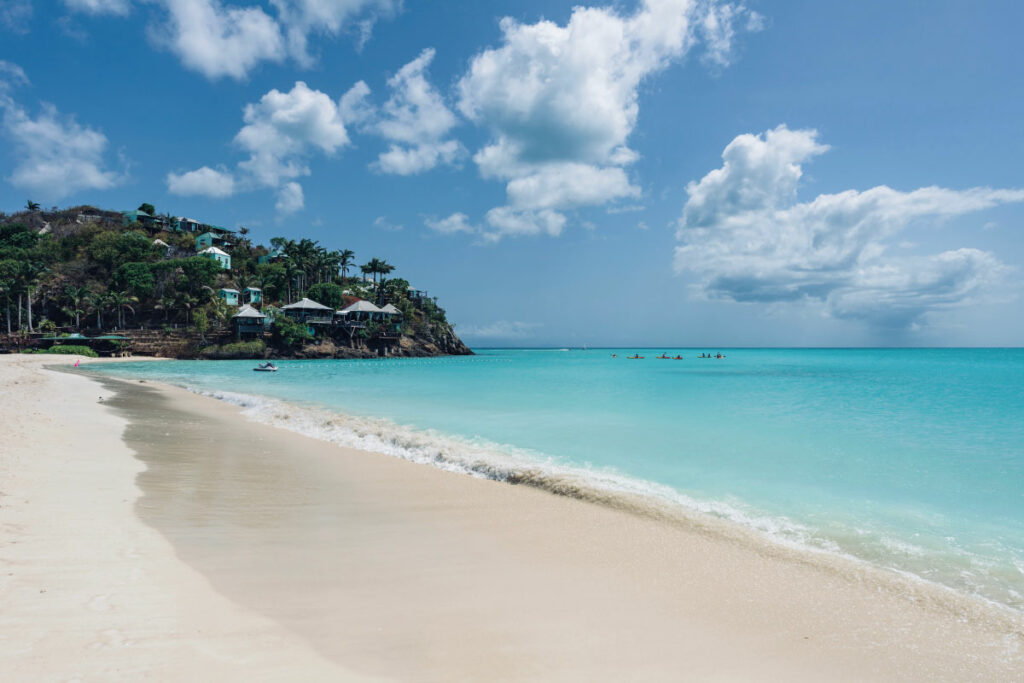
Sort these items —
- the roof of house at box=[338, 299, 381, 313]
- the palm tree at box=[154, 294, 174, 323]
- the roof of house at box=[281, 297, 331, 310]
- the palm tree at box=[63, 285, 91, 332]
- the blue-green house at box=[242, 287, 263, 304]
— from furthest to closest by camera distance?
the blue-green house at box=[242, 287, 263, 304] → the roof of house at box=[338, 299, 381, 313] → the roof of house at box=[281, 297, 331, 310] → the palm tree at box=[154, 294, 174, 323] → the palm tree at box=[63, 285, 91, 332]

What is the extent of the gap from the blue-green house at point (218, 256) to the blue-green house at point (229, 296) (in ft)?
20.1

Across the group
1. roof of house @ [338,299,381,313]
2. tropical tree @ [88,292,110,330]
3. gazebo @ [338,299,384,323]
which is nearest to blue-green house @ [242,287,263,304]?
gazebo @ [338,299,384,323]

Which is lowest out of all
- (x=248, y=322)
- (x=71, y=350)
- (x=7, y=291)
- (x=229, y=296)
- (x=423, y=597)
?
(x=423, y=597)

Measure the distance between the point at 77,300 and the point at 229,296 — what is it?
17.0 m

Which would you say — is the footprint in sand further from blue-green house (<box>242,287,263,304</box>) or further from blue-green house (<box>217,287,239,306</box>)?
blue-green house (<box>242,287,263,304</box>)

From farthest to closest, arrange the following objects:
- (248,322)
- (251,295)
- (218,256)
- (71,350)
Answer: (218,256), (251,295), (248,322), (71,350)

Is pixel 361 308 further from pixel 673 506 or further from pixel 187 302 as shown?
pixel 673 506

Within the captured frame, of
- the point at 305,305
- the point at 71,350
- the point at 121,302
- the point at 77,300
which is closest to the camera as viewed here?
the point at 71,350

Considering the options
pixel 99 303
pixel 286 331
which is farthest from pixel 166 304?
pixel 286 331

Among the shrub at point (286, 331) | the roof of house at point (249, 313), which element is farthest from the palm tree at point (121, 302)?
the shrub at point (286, 331)

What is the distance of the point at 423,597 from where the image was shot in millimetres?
3984

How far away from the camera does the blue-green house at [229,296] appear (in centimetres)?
6950

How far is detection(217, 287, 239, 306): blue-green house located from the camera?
69.5m

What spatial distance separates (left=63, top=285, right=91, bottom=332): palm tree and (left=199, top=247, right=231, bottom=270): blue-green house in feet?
51.4
